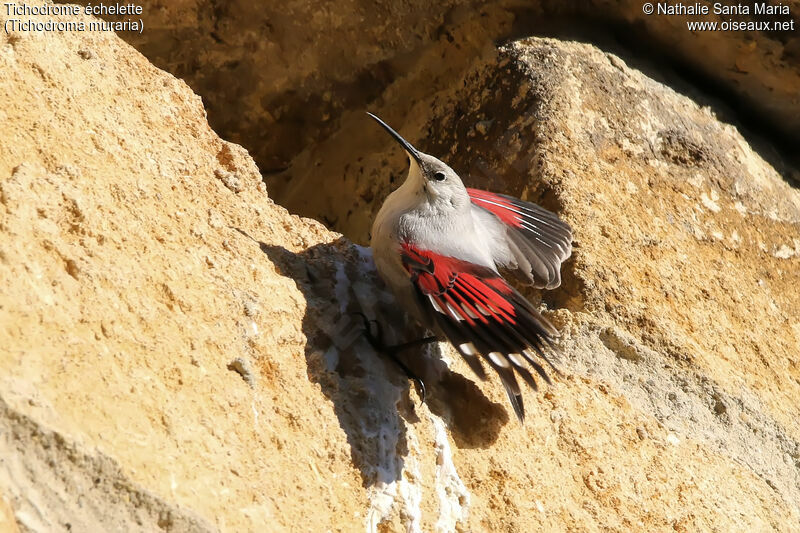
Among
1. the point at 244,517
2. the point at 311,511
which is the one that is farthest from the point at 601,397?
the point at 244,517

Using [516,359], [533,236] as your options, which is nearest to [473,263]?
[533,236]

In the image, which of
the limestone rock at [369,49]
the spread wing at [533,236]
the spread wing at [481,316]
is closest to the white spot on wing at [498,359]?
the spread wing at [481,316]

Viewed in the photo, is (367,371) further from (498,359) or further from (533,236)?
(533,236)

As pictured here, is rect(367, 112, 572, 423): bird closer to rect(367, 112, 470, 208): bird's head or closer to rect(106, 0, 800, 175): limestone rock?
rect(367, 112, 470, 208): bird's head

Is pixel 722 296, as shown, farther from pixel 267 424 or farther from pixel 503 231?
pixel 267 424

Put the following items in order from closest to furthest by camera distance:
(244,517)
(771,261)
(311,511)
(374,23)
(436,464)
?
(244,517), (311,511), (436,464), (771,261), (374,23)

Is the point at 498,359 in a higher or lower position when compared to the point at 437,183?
lower

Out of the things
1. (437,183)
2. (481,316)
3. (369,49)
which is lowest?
(481,316)
